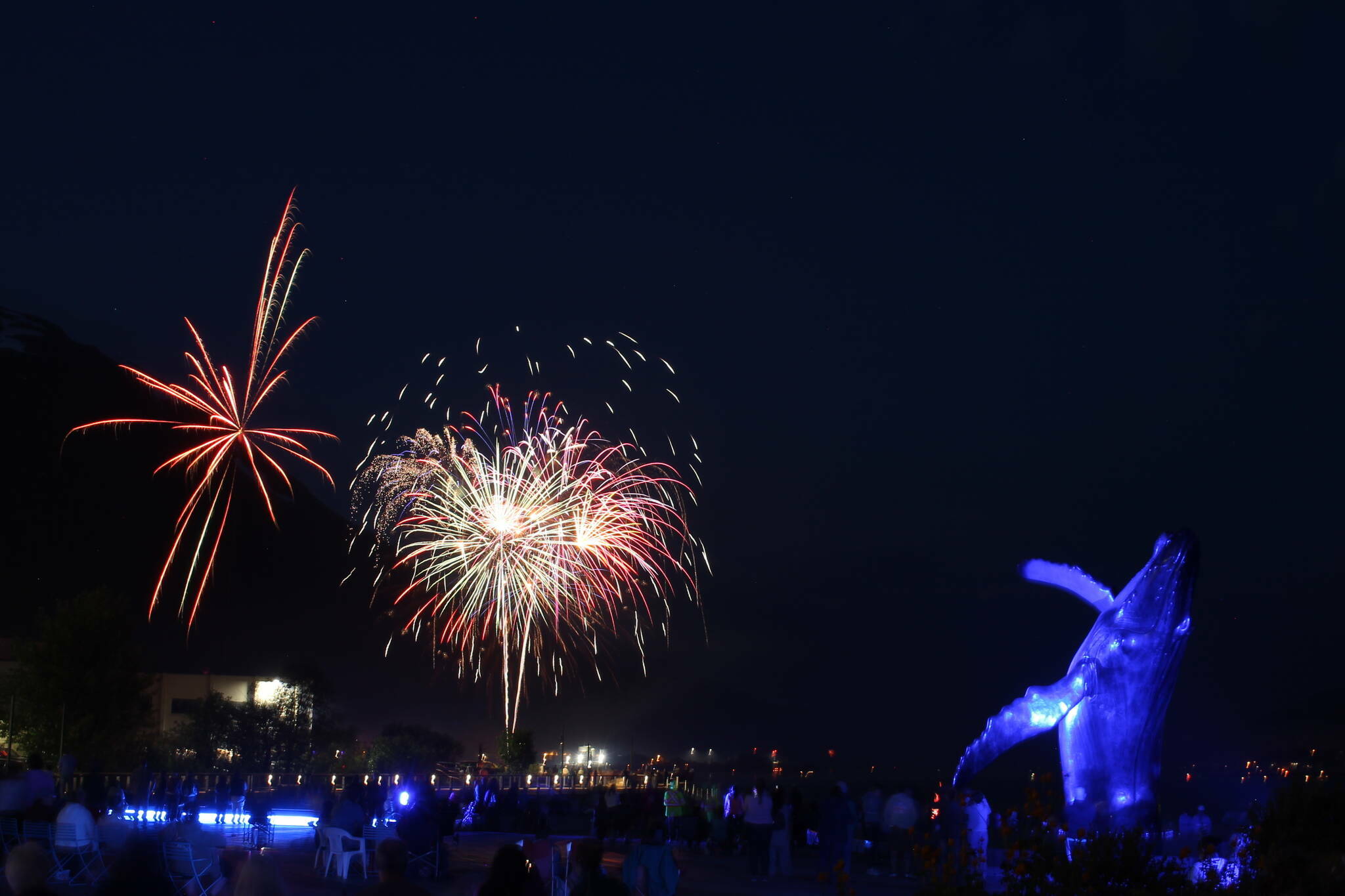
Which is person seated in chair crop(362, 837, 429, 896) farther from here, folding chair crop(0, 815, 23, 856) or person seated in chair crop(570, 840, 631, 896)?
folding chair crop(0, 815, 23, 856)

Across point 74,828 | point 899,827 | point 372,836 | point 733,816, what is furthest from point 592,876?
point 733,816

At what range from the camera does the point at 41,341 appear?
12019 centimetres

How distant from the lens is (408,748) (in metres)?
52.2

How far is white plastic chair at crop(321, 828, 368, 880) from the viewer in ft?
53.8

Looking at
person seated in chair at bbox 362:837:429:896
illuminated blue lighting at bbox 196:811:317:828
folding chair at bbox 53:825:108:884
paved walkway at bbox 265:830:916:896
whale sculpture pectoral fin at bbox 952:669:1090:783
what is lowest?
paved walkway at bbox 265:830:916:896

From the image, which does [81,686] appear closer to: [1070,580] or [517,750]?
[517,750]

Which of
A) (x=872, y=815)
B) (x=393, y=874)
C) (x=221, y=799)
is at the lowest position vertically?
(x=393, y=874)

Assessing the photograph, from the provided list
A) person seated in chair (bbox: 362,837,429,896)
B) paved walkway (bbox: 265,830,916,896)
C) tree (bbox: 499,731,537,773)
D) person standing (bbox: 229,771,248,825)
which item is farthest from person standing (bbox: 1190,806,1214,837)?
tree (bbox: 499,731,537,773)

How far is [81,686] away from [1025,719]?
2955cm

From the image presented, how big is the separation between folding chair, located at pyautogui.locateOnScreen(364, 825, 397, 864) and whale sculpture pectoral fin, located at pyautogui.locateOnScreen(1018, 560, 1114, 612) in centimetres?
1492

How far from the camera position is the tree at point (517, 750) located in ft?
172

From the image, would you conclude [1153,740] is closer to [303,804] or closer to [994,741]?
[994,741]

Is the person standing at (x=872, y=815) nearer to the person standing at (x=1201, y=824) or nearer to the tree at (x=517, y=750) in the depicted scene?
the person standing at (x=1201, y=824)

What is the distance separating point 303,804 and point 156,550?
8538cm
